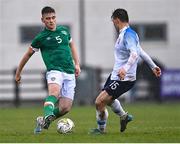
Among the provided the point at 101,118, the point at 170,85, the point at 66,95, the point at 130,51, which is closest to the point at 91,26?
the point at 170,85

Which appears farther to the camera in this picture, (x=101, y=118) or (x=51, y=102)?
(x=101, y=118)

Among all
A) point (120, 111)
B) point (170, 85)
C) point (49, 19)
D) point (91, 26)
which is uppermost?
point (49, 19)

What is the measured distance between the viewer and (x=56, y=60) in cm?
1540

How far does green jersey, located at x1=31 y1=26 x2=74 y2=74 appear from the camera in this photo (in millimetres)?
15414

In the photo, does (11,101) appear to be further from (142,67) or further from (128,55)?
(128,55)

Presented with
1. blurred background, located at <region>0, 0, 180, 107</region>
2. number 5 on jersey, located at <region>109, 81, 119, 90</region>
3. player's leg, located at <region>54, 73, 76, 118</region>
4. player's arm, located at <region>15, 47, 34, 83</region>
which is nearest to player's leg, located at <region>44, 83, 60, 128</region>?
player's leg, located at <region>54, 73, 76, 118</region>

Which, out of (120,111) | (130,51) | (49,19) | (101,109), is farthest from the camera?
(120,111)

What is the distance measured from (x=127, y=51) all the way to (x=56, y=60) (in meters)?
1.33

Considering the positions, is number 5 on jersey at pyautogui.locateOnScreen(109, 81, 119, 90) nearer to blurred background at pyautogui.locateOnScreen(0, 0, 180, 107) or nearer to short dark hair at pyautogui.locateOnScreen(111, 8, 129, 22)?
short dark hair at pyautogui.locateOnScreen(111, 8, 129, 22)

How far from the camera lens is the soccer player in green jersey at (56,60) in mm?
15273

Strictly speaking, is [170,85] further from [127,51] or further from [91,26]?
[127,51]

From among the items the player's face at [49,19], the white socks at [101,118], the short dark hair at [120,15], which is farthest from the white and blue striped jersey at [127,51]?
the player's face at [49,19]

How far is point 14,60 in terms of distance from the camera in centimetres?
4003

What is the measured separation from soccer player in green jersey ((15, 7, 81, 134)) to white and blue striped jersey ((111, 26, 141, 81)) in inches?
36.2
